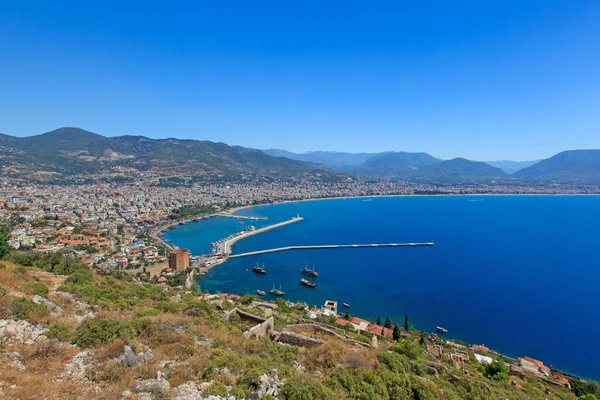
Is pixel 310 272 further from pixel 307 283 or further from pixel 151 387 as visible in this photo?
pixel 151 387

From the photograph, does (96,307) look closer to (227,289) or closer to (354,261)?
(227,289)

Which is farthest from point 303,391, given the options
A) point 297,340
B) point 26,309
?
point 26,309

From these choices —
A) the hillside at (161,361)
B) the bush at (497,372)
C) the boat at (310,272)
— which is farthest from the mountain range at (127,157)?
the bush at (497,372)

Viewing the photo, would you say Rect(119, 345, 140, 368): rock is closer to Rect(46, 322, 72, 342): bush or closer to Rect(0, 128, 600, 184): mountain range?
Rect(46, 322, 72, 342): bush

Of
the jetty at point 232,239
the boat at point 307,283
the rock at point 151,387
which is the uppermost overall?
the rock at point 151,387

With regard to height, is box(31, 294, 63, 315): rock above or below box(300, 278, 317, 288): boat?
above

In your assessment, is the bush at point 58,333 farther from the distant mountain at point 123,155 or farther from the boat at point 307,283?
the distant mountain at point 123,155

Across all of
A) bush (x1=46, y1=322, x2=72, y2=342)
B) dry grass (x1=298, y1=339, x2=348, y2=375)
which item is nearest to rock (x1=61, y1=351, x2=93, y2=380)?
bush (x1=46, y1=322, x2=72, y2=342)
